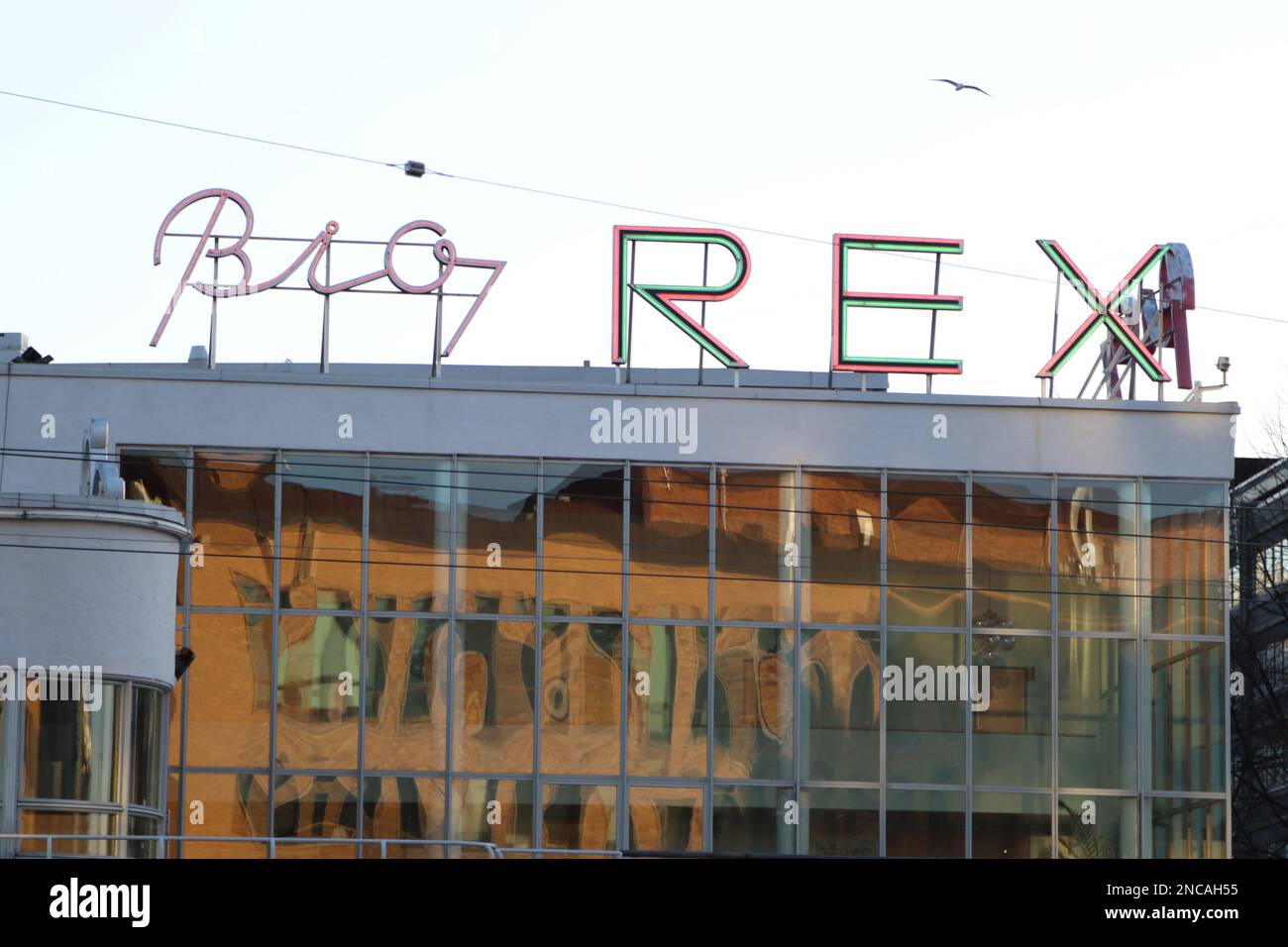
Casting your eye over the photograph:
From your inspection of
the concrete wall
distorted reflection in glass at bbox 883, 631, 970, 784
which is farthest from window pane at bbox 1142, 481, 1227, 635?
distorted reflection in glass at bbox 883, 631, 970, 784

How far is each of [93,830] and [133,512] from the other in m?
3.91

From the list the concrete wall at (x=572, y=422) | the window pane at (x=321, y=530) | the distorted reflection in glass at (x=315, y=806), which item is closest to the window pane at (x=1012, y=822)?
the concrete wall at (x=572, y=422)

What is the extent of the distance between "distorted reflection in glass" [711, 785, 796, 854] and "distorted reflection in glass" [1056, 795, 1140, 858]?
169 inches

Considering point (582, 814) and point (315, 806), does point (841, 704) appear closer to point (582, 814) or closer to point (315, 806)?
point (582, 814)

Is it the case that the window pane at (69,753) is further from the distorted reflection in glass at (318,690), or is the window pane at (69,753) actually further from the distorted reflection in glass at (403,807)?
the distorted reflection in glass at (403,807)

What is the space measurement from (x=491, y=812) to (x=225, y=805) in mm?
4000

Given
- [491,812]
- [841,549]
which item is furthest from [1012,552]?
[491,812]

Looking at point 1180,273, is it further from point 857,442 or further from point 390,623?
point 390,623

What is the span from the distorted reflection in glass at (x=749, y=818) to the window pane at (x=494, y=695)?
301 cm

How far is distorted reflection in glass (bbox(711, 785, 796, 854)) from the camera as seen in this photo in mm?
31172

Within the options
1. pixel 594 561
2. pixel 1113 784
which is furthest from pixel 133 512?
pixel 1113 784

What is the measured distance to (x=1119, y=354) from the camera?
33969 millimetres

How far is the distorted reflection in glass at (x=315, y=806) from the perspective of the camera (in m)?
30.6
